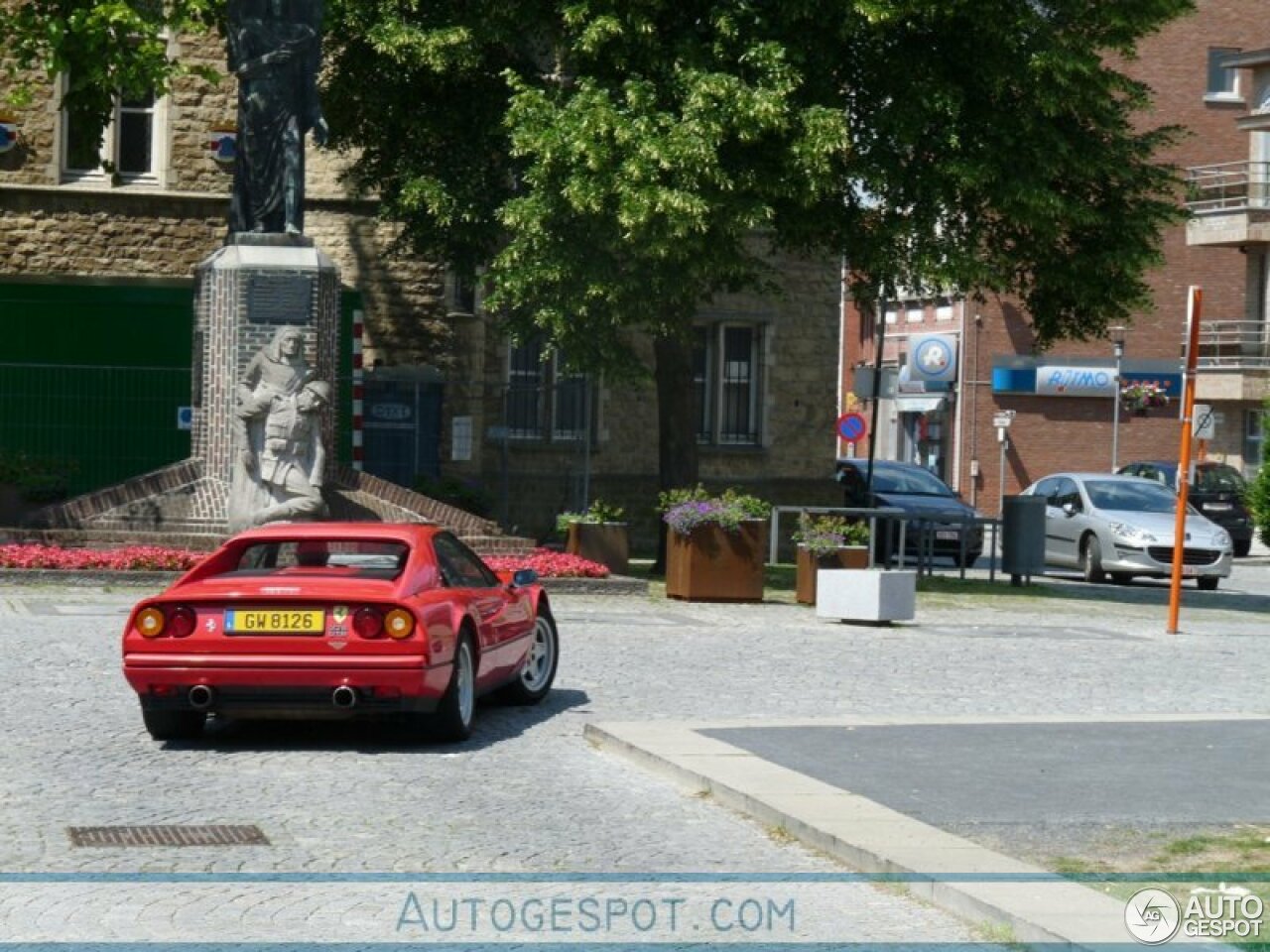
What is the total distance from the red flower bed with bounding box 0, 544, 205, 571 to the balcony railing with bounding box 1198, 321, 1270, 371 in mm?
43656

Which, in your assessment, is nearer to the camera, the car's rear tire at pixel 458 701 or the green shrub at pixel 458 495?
the car's rear tire at pixel 458 701

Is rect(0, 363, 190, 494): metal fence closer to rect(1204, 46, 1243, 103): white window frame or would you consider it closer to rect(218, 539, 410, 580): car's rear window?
rect(218, 539, 410, 580): car's rear window

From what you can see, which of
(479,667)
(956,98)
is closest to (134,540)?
(956,98)

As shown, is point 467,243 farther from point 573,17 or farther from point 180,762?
point 180,762

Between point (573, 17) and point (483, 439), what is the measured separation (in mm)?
12371

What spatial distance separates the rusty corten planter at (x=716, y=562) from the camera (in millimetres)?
24422

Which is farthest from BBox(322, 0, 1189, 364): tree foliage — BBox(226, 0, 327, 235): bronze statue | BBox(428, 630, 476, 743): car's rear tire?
BBox(428, 630, 476, 743): car's rear tire

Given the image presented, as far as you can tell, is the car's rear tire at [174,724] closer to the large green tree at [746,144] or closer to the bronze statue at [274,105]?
the large green tree at [746,144]

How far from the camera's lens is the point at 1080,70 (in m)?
27.2

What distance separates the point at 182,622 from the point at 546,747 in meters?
2.03

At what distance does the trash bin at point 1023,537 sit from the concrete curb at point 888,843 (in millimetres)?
17975

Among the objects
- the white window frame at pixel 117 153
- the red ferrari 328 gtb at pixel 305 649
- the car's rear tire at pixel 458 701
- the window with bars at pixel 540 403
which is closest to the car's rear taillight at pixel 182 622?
the red ferrari 328 gtb at pixel 305 649

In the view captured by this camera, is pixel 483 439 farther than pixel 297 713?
Yes

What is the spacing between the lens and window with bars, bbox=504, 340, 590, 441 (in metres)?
38.5
